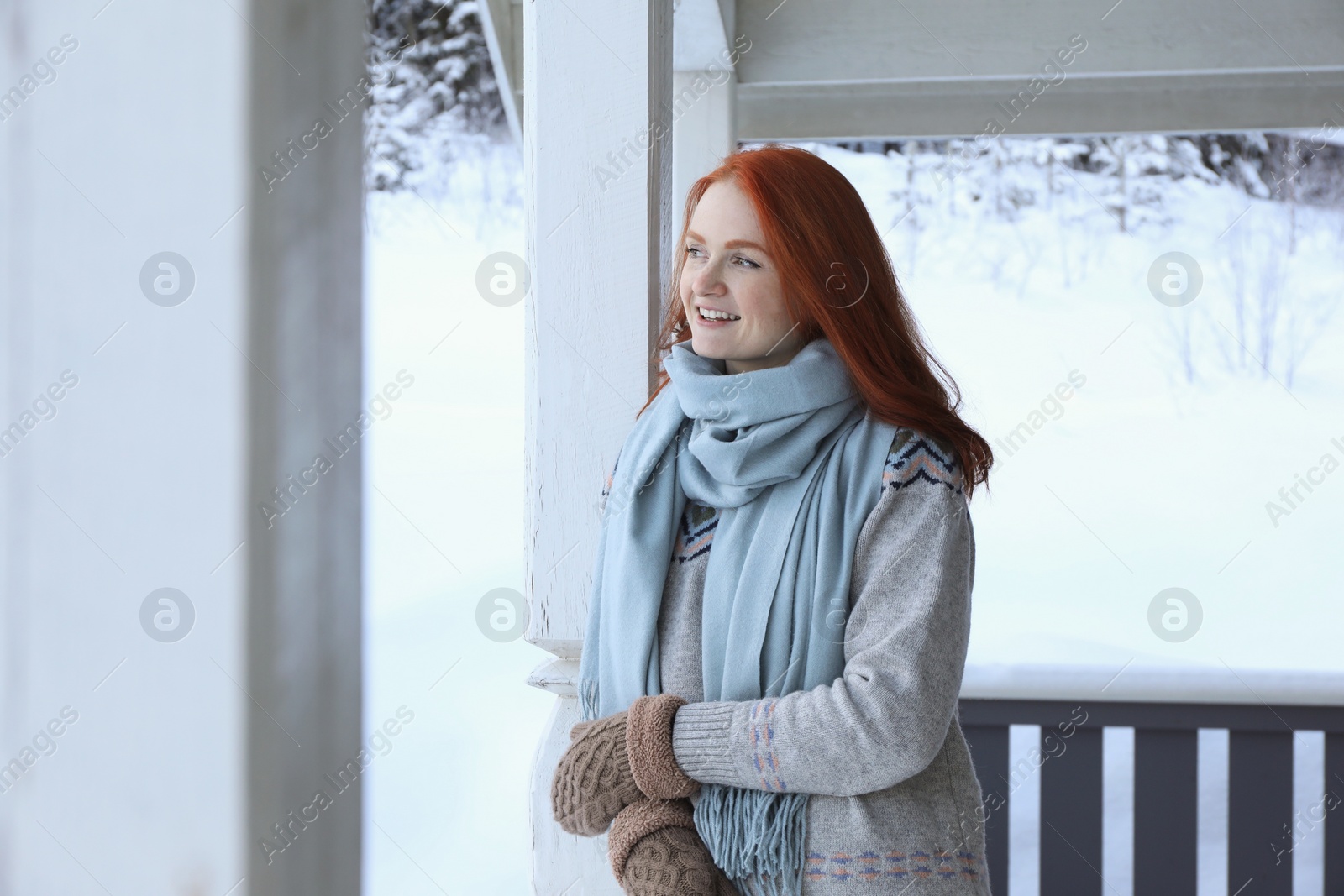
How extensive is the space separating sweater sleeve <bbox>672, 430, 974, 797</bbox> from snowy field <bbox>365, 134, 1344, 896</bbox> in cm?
346

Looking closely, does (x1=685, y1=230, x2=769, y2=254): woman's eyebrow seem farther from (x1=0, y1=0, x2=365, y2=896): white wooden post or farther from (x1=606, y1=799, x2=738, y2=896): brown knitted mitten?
(x1=0, y1=0, x2=365, y2=896): white wooden post

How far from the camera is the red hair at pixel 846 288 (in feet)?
4.08

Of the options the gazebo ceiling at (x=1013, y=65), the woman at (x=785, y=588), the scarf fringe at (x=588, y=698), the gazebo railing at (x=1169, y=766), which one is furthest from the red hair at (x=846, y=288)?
the gazebo ceiling at (x=1013, y=65)

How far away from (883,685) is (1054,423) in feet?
12.9

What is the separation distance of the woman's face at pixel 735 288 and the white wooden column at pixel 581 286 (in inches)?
6.9

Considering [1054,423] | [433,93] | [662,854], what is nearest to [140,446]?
[662,854]

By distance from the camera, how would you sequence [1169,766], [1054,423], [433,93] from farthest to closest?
[433,93] < [1054,423] < [1169,766]

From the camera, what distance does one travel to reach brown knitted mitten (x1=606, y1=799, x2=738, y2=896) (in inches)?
46.2

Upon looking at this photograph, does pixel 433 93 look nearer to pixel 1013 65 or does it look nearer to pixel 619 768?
pixel 1013 65

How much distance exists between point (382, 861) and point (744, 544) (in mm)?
3461

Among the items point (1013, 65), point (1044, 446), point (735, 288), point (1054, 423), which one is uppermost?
point (1013, 65)

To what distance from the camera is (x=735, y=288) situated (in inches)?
50.9

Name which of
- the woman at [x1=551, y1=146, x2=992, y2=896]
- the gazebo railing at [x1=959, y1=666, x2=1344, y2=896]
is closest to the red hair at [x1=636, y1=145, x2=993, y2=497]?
the woman at [x1=551, y1=146, x2=992, y2=896]

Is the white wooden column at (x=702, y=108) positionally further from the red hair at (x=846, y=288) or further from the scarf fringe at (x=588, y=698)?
the scarf fringe at (x=588, y=698)
